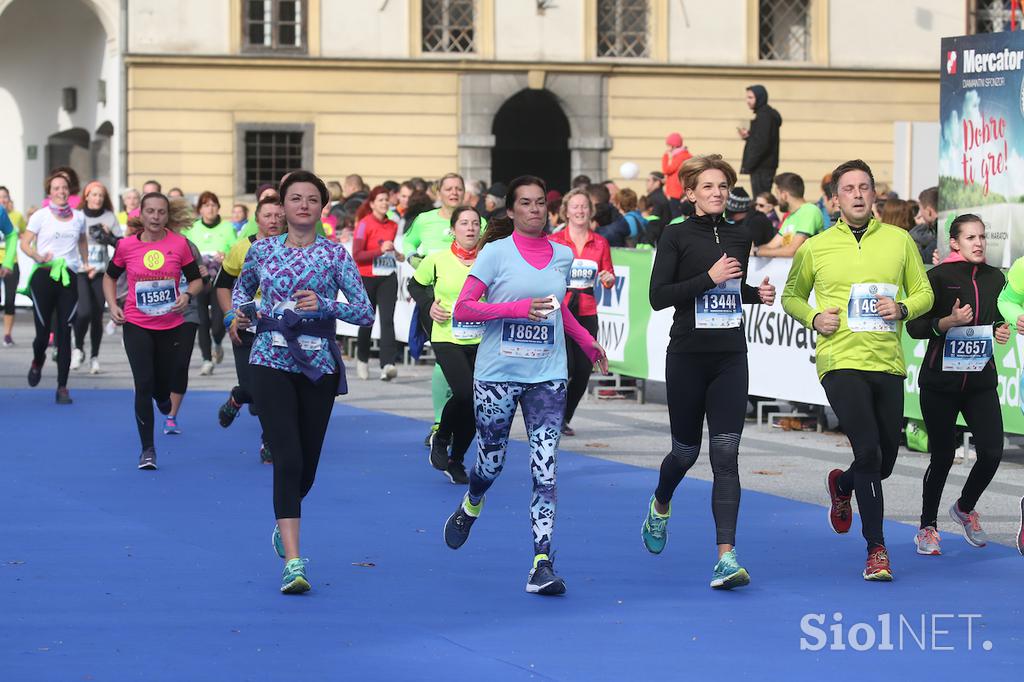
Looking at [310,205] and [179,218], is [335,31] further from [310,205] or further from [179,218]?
[310,205]

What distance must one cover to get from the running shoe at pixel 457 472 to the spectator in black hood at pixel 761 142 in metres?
7.54

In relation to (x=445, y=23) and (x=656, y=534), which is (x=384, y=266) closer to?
(x=656, y=534)

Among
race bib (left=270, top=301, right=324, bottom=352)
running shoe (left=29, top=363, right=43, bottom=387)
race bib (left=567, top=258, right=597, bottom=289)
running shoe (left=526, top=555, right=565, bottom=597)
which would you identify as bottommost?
running shoe (left=526, top=555, right=565, bottom=597)

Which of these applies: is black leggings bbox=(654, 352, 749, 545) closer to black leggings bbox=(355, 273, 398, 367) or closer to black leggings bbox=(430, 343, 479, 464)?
black leggings bbox=(430, 343, 479, 464)

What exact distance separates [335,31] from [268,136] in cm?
247

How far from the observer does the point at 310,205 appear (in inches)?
324

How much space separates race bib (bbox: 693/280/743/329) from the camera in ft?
27.5

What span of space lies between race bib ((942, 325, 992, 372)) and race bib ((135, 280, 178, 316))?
5.36 m

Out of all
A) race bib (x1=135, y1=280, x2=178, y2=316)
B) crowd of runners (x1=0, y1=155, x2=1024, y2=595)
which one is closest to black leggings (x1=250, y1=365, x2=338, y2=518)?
crowd of runners (x1=0, y1=155, x2=1024, y2=595)

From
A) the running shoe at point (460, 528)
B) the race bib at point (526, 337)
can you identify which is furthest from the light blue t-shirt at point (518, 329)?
the running shoe at point (460, 528)

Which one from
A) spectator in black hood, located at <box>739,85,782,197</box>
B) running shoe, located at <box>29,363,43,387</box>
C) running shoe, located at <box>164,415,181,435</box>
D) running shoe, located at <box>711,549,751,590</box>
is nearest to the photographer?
running shoe, located at <box>711,549,751,590</box>

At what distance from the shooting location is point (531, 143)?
1606 inches

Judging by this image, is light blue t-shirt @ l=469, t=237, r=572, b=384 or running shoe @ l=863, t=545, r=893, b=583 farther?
running shoe @ l=863, t=545, r=893, b=583

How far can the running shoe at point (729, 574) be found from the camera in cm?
806
